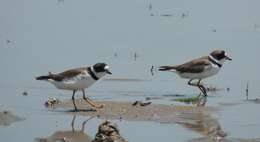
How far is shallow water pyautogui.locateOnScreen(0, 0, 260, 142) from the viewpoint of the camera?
11867mm

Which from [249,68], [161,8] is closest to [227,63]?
[249,68]

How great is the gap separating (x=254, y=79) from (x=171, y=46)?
337 cm

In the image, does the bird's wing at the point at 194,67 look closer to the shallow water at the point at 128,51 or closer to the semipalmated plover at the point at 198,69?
the semipalmated plover at the point at 198,69

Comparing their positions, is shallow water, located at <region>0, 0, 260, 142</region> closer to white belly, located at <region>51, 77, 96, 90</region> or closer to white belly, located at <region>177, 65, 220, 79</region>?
white belly, located at <region>177, 65, 220, 79</region>

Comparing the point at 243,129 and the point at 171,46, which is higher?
the point at 171,46

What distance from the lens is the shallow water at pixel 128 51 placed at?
11867 millimetres

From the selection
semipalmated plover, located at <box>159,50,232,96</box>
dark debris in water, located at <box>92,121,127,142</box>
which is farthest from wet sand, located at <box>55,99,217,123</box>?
dark debris in water, located at <box>92,121,127,142</box>

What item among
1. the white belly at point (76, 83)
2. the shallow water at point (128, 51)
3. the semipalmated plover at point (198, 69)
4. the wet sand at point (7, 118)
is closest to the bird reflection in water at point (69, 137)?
the shallow water at point (128, 51)

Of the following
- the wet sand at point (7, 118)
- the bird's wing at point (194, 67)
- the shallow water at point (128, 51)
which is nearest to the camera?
the wet sand at point (7, 118)

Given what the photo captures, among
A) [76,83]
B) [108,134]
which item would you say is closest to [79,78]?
[76,83]

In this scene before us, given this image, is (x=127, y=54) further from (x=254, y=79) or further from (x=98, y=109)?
(x=98, y=109)

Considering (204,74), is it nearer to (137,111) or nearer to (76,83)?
(137,111)

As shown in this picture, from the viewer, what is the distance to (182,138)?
1075 centimetres

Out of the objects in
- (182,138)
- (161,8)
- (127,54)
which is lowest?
(182,138)
